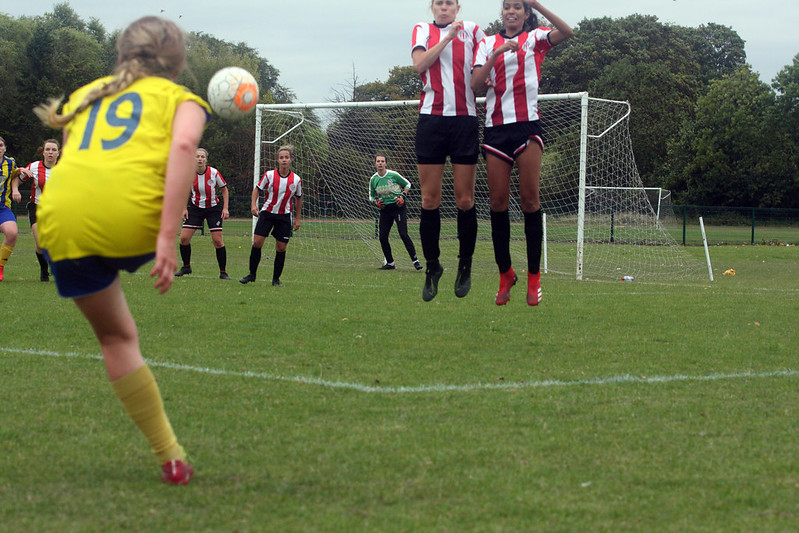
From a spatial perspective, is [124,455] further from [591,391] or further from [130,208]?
[591,391]

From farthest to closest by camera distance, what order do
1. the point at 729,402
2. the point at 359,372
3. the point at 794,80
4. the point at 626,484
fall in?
the point at 794,80 < the point at 359,372 < the point at 729,402 < the point at 626,484

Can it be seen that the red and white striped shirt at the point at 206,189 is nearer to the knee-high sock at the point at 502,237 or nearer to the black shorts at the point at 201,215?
the black shorts at the point at 201,215

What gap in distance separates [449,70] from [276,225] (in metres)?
7.74

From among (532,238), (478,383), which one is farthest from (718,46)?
(478,383)

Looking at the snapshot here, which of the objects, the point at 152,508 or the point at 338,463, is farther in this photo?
the point at 338,463

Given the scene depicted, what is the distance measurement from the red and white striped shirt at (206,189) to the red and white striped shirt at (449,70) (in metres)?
8.83

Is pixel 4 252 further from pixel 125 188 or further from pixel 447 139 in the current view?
pixel 125 188

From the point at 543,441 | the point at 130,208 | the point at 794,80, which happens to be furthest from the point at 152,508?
the point at 794,80

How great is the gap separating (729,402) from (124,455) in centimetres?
369

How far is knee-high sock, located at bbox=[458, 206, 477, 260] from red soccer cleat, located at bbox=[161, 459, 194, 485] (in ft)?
13.6

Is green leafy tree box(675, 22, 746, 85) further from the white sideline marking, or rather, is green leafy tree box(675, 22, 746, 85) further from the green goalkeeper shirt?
the white sideline marking

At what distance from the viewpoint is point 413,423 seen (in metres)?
4.80

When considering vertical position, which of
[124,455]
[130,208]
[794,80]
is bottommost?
[124,455]

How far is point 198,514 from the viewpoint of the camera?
11.0 ft
